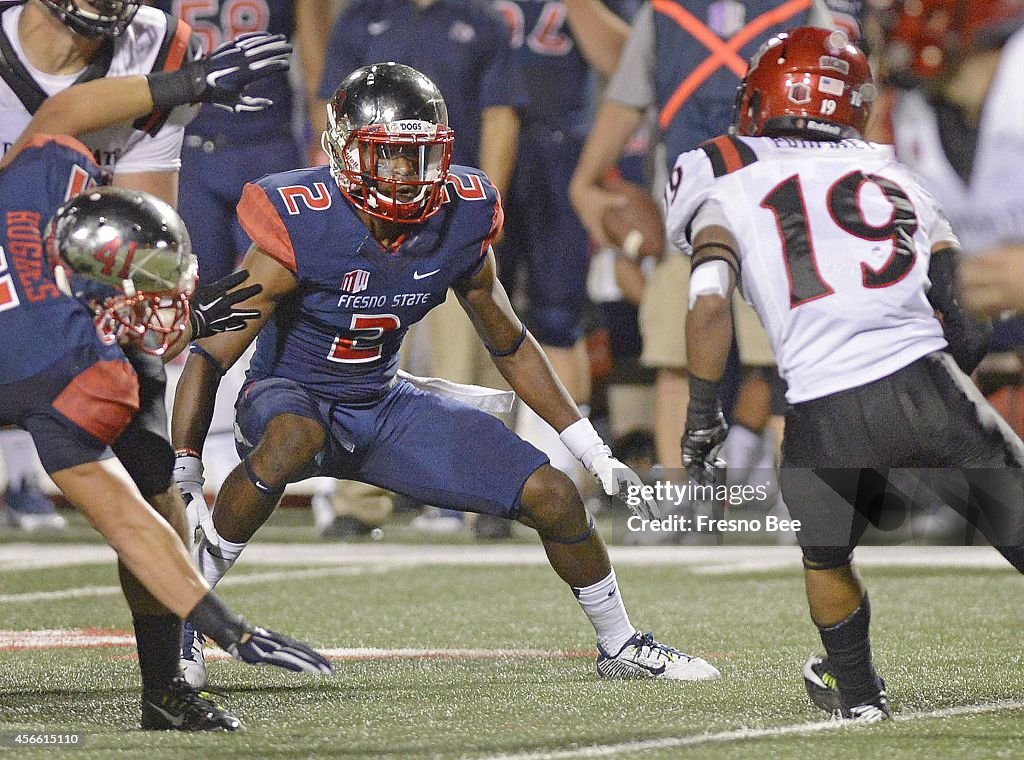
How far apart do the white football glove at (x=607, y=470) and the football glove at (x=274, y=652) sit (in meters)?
1.22

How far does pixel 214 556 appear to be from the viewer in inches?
173

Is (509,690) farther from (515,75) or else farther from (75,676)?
(515,75)

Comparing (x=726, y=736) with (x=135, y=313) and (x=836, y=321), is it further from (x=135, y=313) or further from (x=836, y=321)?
(x=135, y=313)

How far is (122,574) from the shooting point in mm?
3730

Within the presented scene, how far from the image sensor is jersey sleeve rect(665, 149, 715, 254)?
3953 mm

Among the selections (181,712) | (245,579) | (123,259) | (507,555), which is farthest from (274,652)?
(507,555)

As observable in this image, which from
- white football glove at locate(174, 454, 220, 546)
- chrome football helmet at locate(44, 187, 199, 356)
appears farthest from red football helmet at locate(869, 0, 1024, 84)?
white football glove at locate(174, 454, 220, 546)

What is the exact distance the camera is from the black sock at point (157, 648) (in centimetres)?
371

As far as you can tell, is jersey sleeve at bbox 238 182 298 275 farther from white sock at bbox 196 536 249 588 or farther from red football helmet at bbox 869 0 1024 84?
red football helmet at bbox 869 0 1024 84

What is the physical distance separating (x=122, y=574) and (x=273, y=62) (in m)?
1.28

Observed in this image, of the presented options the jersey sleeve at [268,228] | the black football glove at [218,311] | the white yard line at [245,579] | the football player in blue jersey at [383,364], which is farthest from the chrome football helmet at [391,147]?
the white yard line at [245,579]

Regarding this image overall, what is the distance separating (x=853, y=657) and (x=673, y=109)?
3.32 metres

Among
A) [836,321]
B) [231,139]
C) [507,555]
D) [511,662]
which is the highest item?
[836,321]

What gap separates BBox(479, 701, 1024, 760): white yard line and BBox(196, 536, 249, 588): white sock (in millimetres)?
1241
